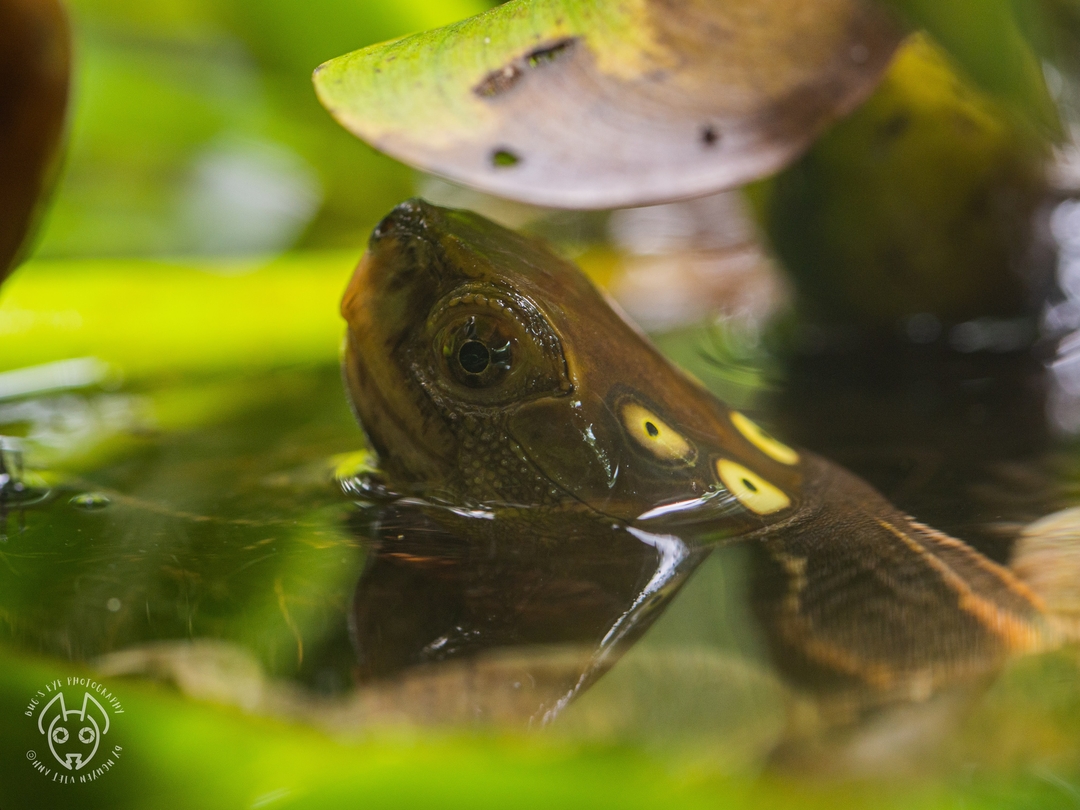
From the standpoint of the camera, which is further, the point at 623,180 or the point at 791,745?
the point at 623,180

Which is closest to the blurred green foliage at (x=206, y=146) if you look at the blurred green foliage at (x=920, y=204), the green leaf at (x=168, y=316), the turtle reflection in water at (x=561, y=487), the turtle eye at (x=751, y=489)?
the green leaf at (x=168, y=316)

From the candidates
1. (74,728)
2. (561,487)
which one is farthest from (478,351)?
(74,728)

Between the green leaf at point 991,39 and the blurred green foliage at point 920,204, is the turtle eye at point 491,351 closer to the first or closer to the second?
the green leaf at point 991,39

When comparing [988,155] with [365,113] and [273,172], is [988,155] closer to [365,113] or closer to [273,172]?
[365,113]

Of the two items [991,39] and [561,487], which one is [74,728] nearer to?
[561,487]

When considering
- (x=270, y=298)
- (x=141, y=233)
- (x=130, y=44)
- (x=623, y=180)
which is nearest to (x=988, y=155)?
(x=623, y=180)

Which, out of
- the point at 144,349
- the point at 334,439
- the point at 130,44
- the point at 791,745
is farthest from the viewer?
the point at 130,44

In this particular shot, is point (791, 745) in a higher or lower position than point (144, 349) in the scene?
higher
